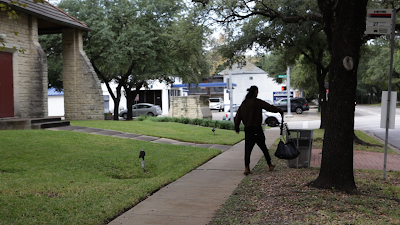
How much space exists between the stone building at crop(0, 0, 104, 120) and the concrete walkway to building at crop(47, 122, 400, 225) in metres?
9.77

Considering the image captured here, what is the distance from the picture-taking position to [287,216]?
15.7 feet

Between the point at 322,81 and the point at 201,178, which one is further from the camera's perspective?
the point at 322,81

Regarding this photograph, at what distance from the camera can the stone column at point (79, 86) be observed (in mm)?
19438

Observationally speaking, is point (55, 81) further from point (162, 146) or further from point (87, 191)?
point (87, 191)

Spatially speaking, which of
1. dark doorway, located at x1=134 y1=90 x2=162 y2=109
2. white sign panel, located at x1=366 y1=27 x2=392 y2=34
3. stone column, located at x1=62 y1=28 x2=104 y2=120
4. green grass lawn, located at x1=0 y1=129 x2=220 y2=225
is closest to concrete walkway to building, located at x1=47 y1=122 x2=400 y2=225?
green grass lawn, located at x1=0 y1=129 x2=220 y2=225

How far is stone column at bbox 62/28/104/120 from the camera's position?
1944cm

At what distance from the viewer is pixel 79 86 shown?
19.5 metres

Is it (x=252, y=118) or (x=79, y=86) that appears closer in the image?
(x=252, y=118)

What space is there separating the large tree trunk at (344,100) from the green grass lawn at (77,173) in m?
3.06

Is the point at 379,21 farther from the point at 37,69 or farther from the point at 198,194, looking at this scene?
the point at 37,69

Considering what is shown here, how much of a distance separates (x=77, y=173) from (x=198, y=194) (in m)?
2.92

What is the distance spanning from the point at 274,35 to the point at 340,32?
11.4m

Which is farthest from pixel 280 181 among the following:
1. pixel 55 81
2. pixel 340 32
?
pixel 55 81

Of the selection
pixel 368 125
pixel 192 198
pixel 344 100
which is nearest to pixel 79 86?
pixel 192 198
